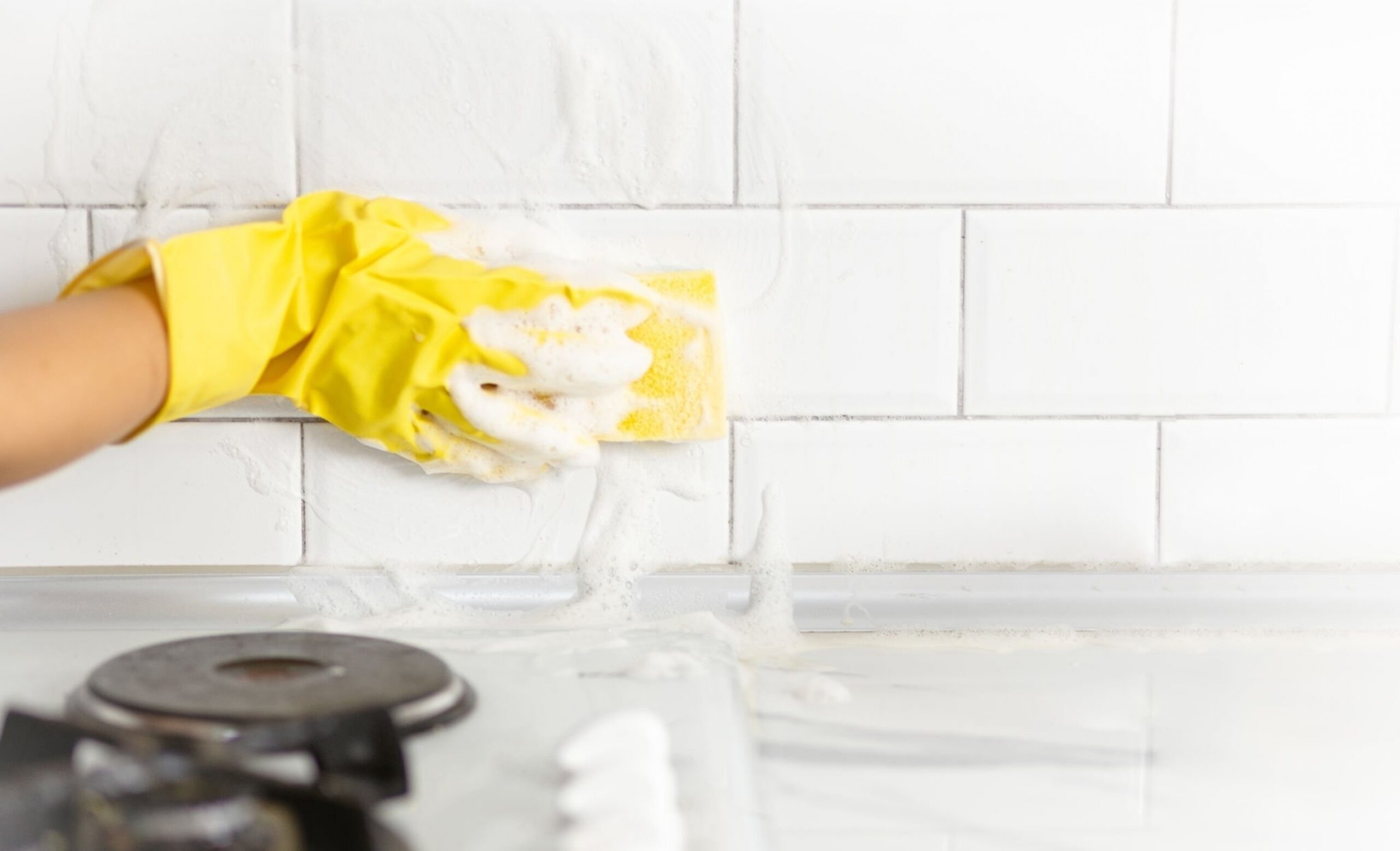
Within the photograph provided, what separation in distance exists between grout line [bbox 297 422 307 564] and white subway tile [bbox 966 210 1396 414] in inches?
18.8

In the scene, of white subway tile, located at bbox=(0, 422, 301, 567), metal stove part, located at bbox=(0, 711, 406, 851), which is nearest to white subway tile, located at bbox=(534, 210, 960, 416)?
white subway tile, located at bbox=(0, 422, 301, 567)

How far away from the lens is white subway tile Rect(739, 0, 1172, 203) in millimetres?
830

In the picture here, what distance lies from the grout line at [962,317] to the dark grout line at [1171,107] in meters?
0.15

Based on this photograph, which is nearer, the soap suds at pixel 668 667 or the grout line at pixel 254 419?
the soap suds at pixel 668 667

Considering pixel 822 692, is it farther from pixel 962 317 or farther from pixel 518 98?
pixel 518 98

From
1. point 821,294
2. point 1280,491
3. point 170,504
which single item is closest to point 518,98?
point 821,294

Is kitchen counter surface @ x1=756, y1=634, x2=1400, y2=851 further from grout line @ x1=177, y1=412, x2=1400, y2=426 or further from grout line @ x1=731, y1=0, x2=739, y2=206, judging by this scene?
grout line @ x1=731, y1=0, x2=739, y2=206

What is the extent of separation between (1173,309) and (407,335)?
1.78 ft

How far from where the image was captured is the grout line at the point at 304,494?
84 cm

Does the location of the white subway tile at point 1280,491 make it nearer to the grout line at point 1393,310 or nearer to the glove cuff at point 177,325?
the grout line at point 1393,310

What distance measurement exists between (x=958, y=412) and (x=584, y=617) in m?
0.31

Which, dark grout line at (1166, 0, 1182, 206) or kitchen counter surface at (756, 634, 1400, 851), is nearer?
kitchen counter surface at (756, 634, 1400, 851)

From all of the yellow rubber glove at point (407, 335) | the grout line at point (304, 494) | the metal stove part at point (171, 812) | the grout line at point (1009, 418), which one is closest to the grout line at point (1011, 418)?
the grout line at point (1009, 418)

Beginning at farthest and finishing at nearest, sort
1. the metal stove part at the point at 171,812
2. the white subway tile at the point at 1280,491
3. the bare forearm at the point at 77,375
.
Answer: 1. the white subway tile at the point at 1280,491
2. the bare forearm at the point at 77,375
3. the metal stove part at the point at 171,812
